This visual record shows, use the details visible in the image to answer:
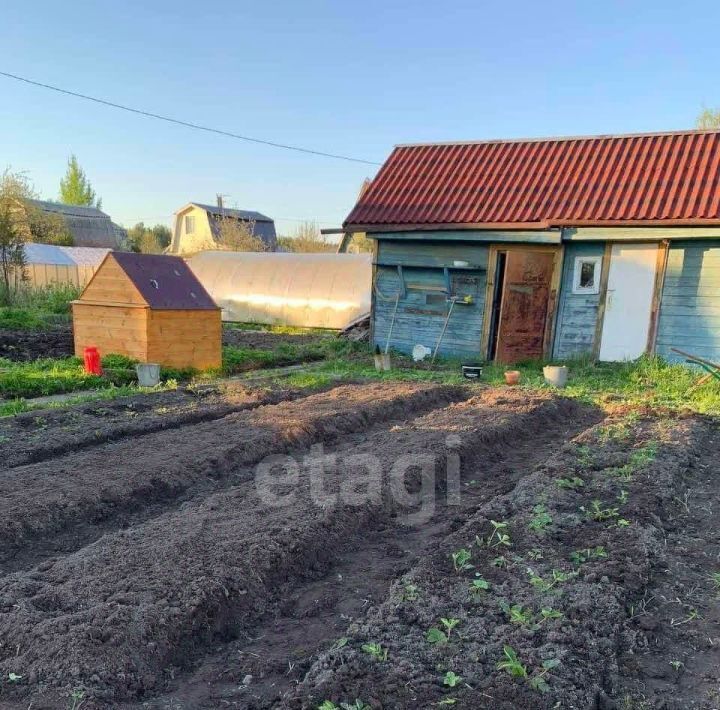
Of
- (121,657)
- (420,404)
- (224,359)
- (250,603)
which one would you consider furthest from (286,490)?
(224,359)

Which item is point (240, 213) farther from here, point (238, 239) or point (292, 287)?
point (292, 287)

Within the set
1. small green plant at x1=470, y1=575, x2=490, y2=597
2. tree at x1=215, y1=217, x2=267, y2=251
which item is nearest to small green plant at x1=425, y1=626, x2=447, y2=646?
small green plant at x1=470, y1=575, x2=490, y2=597

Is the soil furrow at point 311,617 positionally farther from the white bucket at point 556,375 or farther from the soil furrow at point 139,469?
the white bucket at point 556,375

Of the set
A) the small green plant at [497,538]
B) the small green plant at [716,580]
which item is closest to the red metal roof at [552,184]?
the small green plant at [716,580]

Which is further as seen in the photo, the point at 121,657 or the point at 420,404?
the point at 420,404

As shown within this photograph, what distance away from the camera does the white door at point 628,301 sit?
34.8 feet

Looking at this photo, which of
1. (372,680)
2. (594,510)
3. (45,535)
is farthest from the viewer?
(594,510)

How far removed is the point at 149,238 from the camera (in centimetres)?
4909

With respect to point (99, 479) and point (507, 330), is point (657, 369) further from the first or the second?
point (99, 479)

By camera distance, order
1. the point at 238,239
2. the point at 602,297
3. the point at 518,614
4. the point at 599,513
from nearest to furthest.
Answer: the point at 518,614
the point at 599,513
the point at 602,297
the point at 238,239

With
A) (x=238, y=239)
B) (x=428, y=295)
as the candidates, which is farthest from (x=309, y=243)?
(x=428, y=295)

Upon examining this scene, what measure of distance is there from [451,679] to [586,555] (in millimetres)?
1535

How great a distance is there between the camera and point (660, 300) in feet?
34.3

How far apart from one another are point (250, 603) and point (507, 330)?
9112 mm
